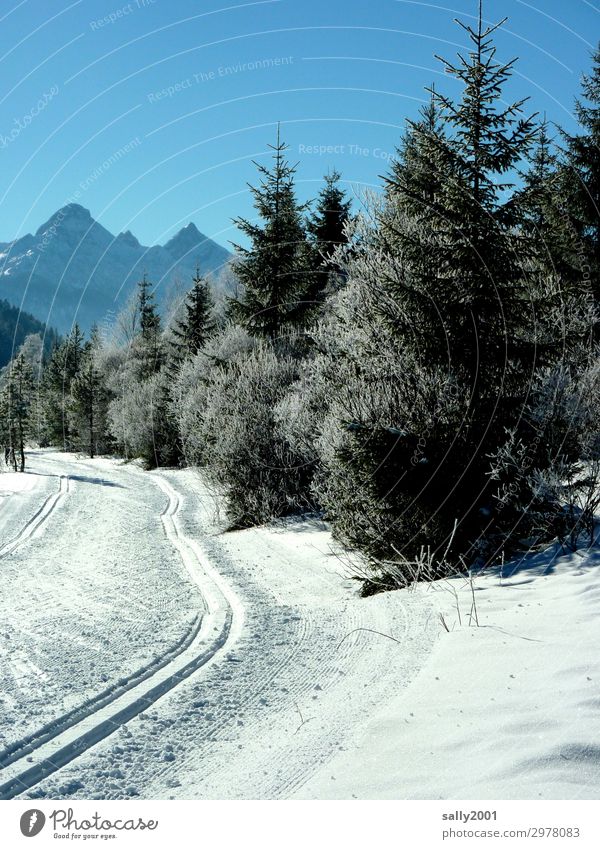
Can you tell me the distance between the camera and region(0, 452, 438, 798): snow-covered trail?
4.64 metres

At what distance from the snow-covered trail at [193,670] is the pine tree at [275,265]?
587 inches

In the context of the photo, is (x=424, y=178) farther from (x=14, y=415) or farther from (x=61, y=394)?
(x=61, y=394)

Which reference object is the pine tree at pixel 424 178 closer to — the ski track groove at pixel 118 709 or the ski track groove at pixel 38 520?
the ski track groove at pixel 118 709

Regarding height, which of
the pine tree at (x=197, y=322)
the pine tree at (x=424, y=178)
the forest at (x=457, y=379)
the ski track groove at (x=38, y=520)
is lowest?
the ski track groove at (x=38, y=520)

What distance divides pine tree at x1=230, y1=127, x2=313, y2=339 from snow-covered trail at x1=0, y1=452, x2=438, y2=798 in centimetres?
1490

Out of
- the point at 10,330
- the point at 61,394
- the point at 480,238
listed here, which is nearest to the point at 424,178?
the point at 480,238

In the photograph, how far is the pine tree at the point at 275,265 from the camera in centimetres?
2727

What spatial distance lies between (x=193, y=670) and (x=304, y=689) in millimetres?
1465

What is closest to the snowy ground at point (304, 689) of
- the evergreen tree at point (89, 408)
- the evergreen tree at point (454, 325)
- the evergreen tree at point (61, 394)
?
the evergreen tree at point (454, 325)

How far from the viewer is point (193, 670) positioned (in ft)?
22.6

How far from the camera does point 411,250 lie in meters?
11.2

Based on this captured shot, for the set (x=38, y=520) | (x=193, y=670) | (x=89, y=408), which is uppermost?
(x=89, y=408)

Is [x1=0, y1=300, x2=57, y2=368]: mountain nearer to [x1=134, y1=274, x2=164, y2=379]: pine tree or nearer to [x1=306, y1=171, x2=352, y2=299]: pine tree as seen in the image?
[x1=134, y1=274, x2=164, y2=379]: pine tree
